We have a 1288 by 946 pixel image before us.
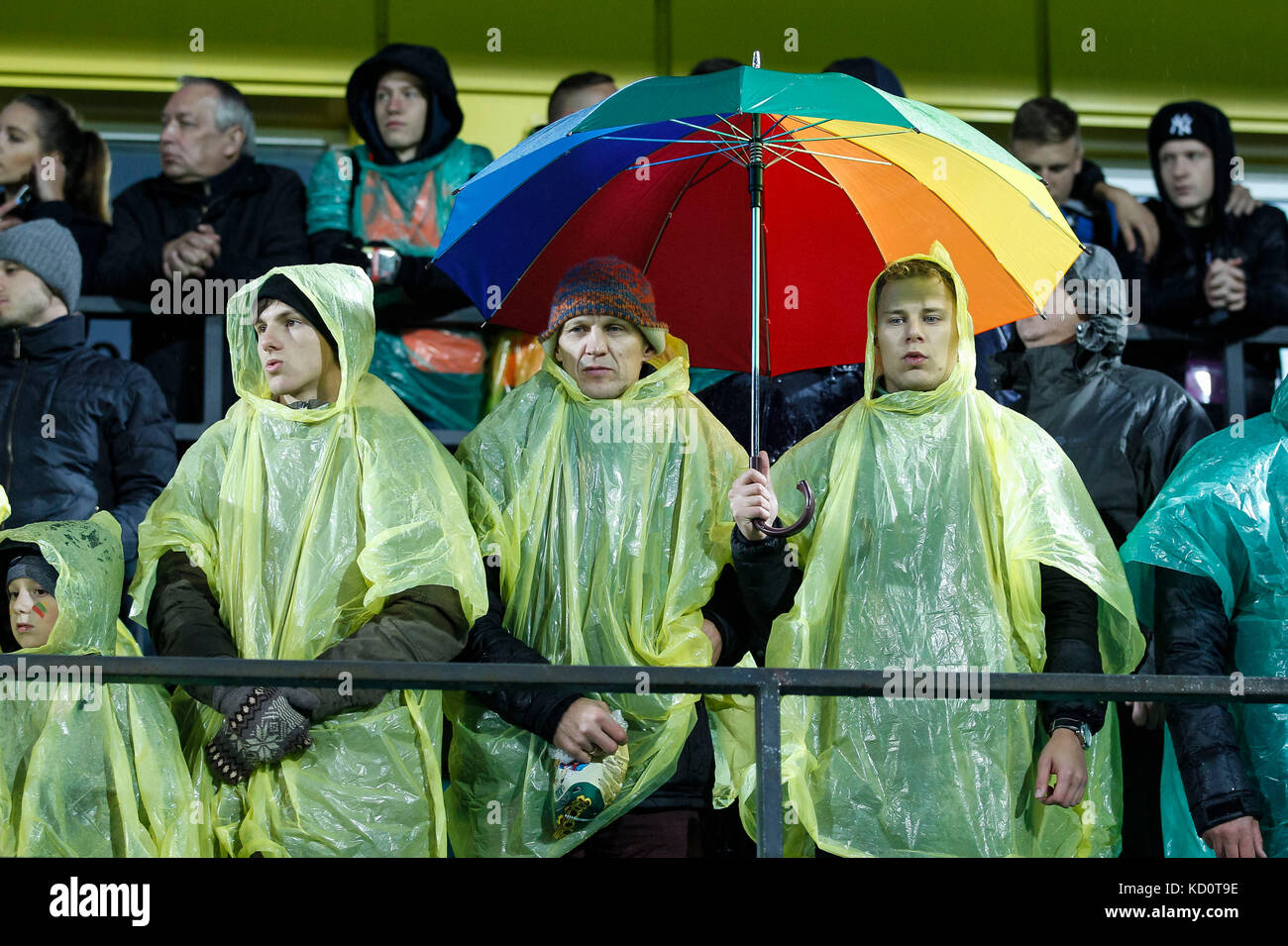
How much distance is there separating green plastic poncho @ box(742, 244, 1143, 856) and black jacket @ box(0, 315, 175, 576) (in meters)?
1.84

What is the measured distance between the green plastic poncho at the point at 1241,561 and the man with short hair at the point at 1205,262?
4.68 feet

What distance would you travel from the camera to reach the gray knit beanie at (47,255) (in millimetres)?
5785

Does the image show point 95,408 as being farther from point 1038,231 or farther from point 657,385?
point 1038,231

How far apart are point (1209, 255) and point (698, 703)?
2.65 metres

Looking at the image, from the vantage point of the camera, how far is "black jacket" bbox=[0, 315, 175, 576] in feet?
18.0

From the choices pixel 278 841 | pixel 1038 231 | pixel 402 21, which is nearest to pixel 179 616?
pixel 278 841

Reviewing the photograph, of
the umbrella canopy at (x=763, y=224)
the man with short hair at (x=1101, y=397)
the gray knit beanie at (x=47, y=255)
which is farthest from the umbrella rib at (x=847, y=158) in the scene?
the gray knit beanie at (x=47, y=255)

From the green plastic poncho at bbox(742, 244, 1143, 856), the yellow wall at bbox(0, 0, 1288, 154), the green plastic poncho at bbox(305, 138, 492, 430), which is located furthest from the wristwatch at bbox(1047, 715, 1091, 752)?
the yellow wall at bbox(0, 0, 1288, 154)

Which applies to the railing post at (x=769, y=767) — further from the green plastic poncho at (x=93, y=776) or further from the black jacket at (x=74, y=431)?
the black jacket at (x=74, y=431)

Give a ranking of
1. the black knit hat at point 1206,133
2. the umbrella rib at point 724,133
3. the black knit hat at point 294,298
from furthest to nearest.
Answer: the black knit hat at point 1206,133
the umbrella rib at point 724,133
the black knit hat at point 294,298

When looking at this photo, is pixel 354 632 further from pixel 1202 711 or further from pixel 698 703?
pixel 1202 711

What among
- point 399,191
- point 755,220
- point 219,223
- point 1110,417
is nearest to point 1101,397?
point 1110,417

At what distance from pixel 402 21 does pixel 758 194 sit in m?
3.38

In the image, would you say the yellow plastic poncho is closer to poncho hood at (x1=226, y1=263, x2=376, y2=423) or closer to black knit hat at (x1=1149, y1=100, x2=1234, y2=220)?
poncho hood at (x1=226, y1=263, x2=376, y2=423)
